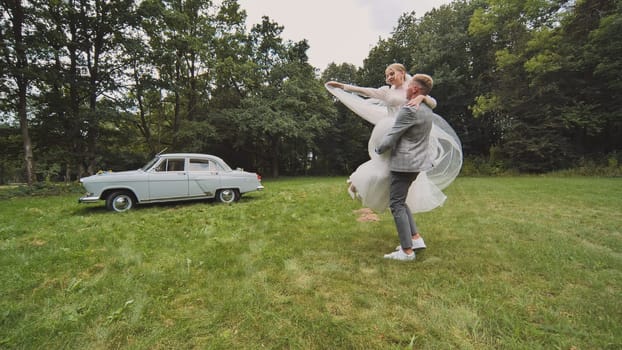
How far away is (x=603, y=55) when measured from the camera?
14.3 metres

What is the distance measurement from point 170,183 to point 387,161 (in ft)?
18.5

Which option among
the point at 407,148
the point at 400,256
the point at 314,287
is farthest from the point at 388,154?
the point at 314,287

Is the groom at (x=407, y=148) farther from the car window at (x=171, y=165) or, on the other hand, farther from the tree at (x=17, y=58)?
the tree at (x=17, y=58)

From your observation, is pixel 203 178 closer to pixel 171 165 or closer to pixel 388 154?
pixel 171 165

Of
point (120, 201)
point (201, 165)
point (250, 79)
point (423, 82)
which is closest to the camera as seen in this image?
point (423, 82)

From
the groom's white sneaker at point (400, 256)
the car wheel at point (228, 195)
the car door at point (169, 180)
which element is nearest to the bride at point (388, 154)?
the groom's white sneaker at point (400, 256)

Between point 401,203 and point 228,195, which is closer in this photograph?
point 401,203

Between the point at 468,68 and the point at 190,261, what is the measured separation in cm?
2493

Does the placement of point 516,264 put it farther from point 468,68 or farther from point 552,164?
point 468,68

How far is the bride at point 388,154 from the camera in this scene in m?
2.81

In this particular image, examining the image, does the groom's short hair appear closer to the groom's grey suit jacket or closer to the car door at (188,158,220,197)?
the groom's grey suit jacket

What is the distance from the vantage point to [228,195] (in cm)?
705

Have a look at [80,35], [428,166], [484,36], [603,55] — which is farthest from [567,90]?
[80,35]

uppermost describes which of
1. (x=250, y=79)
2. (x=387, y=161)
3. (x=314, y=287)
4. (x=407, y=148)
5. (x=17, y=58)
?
(x=250, y=79)
